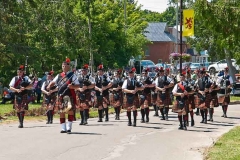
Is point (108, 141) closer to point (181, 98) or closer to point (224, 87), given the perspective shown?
point (181, 98)

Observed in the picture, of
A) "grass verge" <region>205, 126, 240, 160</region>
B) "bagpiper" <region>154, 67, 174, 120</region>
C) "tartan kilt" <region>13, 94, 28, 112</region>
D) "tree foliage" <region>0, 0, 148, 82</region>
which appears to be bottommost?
"grass verge" <region>205, 126, 240, 160</region>

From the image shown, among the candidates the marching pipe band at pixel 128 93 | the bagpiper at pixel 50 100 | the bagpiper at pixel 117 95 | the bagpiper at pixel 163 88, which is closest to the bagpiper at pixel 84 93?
the marching pipe band at pixel 128 93

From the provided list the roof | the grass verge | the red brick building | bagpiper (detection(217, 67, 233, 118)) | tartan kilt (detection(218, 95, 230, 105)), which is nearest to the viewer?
the grass verge

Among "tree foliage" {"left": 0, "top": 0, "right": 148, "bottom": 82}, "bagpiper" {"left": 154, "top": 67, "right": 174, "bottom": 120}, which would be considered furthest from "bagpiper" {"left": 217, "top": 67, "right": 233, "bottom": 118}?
"tree foliage" {"left": 0, "top": 0, "right": 148, "bottom": 82}

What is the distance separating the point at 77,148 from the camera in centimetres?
1427

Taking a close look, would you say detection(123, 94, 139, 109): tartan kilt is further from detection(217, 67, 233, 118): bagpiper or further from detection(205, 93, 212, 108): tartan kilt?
detection(217, 67, 233, 118): bagpiper

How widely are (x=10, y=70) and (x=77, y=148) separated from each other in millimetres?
25989

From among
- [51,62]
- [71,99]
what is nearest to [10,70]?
[51,62]

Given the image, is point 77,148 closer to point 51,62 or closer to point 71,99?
point 71,99

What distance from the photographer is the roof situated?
101 m

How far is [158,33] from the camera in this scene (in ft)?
338

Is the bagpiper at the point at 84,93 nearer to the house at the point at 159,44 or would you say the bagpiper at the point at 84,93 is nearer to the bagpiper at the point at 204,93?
the bagpiper at the point at 204,93

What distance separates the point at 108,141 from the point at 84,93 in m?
5.68

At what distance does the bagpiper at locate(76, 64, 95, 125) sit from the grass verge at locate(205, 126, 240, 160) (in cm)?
560
